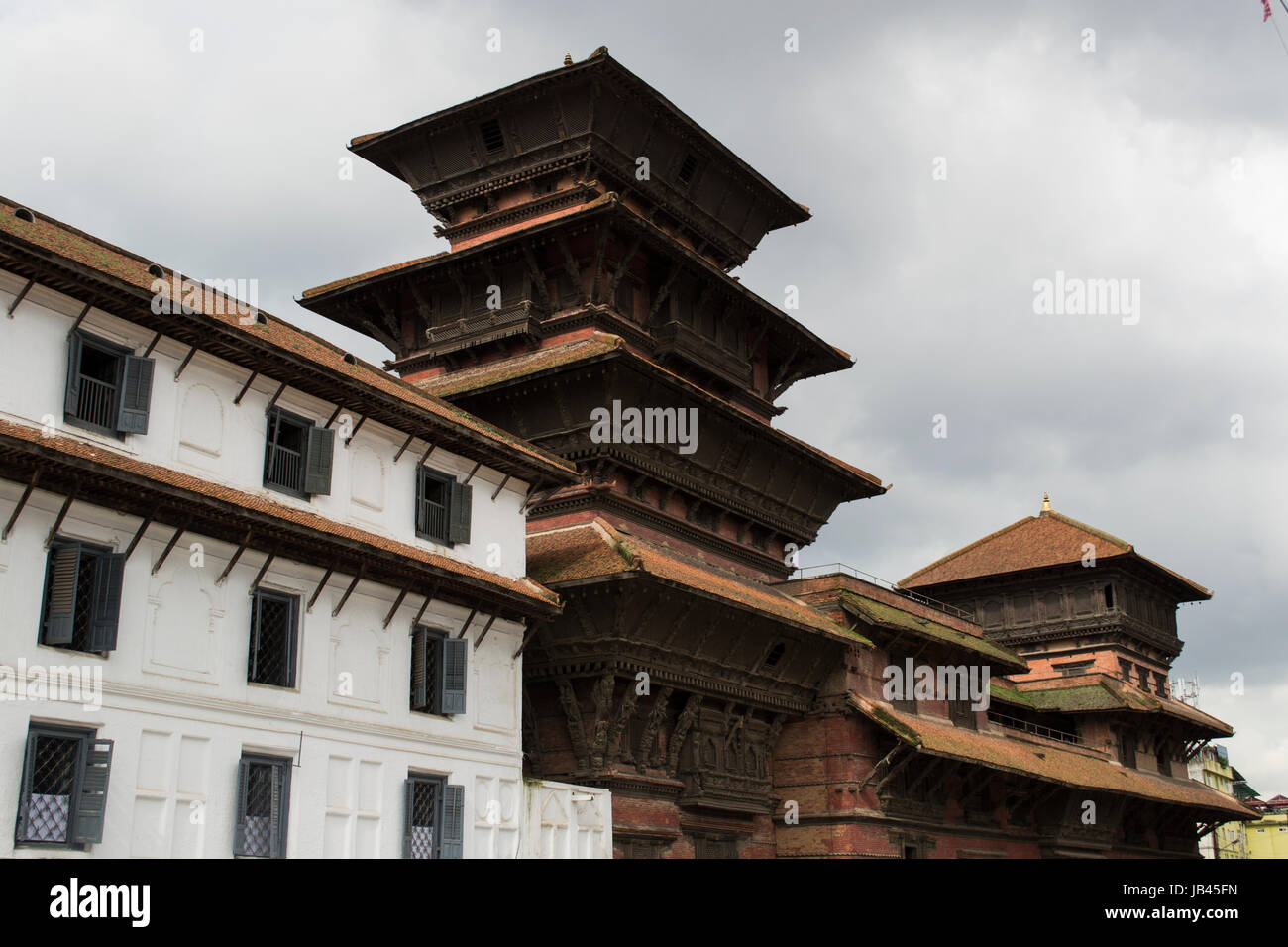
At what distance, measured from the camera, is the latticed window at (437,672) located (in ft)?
71.5

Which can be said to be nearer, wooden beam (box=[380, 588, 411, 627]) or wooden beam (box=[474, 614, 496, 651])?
wooden beam (box=[380, 588, 411, 627])

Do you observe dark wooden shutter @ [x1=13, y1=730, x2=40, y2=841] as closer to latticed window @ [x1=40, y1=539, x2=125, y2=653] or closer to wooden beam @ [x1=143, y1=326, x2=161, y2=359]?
latticed window @ [x1=40, y1=539, x2=125, y2=653]

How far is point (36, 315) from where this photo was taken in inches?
668

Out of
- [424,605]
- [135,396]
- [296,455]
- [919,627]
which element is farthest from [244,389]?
[919,627]

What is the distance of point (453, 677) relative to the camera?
72.8 ft

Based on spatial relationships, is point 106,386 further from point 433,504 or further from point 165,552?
point 433,504

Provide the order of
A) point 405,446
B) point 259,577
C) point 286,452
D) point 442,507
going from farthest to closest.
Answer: point 442,507
point 405,446
point 286,452
point 259,577

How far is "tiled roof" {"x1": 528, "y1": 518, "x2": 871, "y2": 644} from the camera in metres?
26.3

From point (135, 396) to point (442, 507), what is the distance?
6.82m

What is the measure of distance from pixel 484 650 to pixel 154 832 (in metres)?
7.61

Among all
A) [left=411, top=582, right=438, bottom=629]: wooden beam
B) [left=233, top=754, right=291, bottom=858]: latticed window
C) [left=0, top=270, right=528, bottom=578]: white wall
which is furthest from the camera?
[left=411, top=582, right=438, bottom=629]: wooden beam

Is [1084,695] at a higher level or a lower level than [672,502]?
lower

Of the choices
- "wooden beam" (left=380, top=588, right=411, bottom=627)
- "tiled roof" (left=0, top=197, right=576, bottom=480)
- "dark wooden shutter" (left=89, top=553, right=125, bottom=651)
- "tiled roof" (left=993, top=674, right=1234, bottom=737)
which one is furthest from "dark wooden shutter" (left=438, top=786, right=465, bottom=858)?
"tiled roof" (left=993, top=674, right=1234, bottom=737)

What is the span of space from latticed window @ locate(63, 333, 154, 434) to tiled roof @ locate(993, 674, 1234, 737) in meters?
38.6
